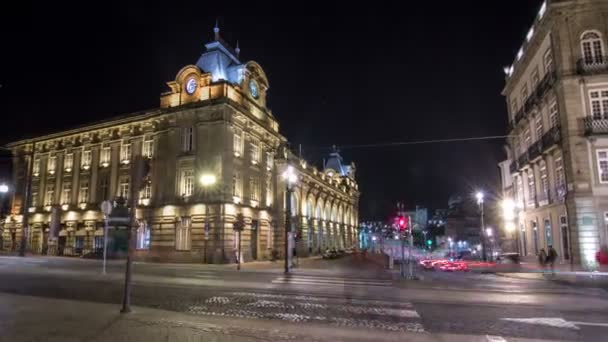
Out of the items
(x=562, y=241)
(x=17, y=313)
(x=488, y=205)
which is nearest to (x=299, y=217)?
(x=562, y=241)

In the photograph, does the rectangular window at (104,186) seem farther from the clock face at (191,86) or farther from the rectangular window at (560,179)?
the rectangular window at (560,179)

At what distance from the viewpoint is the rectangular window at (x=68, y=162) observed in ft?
159

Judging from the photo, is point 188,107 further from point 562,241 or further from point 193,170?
point 562,241

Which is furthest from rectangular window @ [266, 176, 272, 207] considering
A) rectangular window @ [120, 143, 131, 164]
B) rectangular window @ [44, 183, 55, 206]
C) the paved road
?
the paved road

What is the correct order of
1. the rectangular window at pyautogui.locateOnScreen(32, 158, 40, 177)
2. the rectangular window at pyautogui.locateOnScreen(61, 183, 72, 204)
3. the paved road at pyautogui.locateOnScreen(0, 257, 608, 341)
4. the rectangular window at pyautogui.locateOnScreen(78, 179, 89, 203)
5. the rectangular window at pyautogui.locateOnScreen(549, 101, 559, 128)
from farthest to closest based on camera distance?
the rectangular window at pyautogui.locateOnScreen(32, 158, 40, 177), the rectangular window at pyautogui.locateOnScreen(61, 183, 72, 204), the rectangular window at pyautogui.locateOnScreen(78, 179, 89, 203), the rectangular window at pyautogui.locateOnScreen(549, 101, 559, 128), the paved road at pyautogui.locateOnScreen(0, 257, 608, 341)

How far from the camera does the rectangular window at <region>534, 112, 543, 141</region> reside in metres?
33.2

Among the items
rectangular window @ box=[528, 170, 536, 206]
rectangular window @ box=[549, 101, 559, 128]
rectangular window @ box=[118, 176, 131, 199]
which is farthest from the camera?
rectangular window @ box=[118, 176, 131, 199]

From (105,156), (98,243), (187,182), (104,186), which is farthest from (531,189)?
(105,156)

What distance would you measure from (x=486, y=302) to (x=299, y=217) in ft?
155

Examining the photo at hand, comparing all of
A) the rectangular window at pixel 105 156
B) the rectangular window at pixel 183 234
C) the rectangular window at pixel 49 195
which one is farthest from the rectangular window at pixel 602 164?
the rectangular window at pixel 49 195

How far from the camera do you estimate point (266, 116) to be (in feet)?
158

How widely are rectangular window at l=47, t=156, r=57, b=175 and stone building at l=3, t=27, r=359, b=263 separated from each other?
0.13 m

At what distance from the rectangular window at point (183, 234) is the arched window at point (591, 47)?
34557 mm

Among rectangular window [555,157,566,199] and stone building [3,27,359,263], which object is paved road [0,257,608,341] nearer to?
rectangular window [555,157,566,199]
